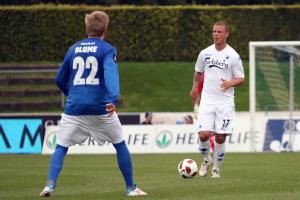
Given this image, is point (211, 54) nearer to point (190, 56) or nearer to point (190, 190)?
point (190, 190)

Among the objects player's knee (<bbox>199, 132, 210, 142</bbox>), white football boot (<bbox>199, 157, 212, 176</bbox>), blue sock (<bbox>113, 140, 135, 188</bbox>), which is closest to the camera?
blue sock (<bbox>113, 140, 135, 188</bbox>)

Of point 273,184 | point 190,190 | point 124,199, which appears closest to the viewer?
point 124,199

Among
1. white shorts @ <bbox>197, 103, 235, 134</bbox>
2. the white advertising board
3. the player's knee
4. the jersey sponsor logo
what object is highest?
the jersey sponsor logo

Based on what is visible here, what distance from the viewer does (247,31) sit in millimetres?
47500

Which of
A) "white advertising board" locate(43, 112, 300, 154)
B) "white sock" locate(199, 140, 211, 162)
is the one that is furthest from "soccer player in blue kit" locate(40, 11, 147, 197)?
"white advertising board" locate(43, 112, 300, 154)

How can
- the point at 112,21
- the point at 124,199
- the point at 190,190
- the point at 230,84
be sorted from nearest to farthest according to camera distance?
the point at 124,199 < the point at 190,190 < the point at 230,84 < the point at 112,21

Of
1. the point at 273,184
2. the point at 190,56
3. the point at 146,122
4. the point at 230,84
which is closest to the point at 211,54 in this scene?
the point at 230,84

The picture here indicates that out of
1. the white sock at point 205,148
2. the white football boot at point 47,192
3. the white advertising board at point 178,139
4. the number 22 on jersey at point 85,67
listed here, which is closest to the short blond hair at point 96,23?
the number 22 on jersey at point 85,67

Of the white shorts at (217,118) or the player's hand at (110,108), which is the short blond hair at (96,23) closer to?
the player's hand at (110,108)

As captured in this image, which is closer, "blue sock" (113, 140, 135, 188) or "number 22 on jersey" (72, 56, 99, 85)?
"number 22 on jersey" (72, 56, 99, 85)

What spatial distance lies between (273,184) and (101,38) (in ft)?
11.4

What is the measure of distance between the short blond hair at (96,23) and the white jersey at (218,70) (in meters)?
3.80

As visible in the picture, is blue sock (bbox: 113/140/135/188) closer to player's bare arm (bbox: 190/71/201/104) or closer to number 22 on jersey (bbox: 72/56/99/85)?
number 22 on jersey (bbox: 72/56/99/85)

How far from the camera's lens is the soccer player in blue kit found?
38.9 feet
